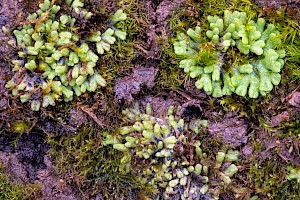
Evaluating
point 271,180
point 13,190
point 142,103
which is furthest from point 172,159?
point 13,190

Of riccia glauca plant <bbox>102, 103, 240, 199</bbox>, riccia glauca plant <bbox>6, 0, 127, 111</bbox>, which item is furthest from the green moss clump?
riccia glauca plant <bbox>102, 103, 240, 199</bbox>

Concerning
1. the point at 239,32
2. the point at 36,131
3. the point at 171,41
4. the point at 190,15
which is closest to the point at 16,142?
the point at 36,131

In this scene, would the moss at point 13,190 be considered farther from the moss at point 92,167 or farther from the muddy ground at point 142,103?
the moss at point 92,167

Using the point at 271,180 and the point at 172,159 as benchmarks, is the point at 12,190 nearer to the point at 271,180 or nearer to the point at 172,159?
the point at 172,159

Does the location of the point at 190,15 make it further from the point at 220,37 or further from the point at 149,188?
the point at 149,188

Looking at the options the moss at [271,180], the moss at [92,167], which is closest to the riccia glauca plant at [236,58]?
the moss at [271,180]
